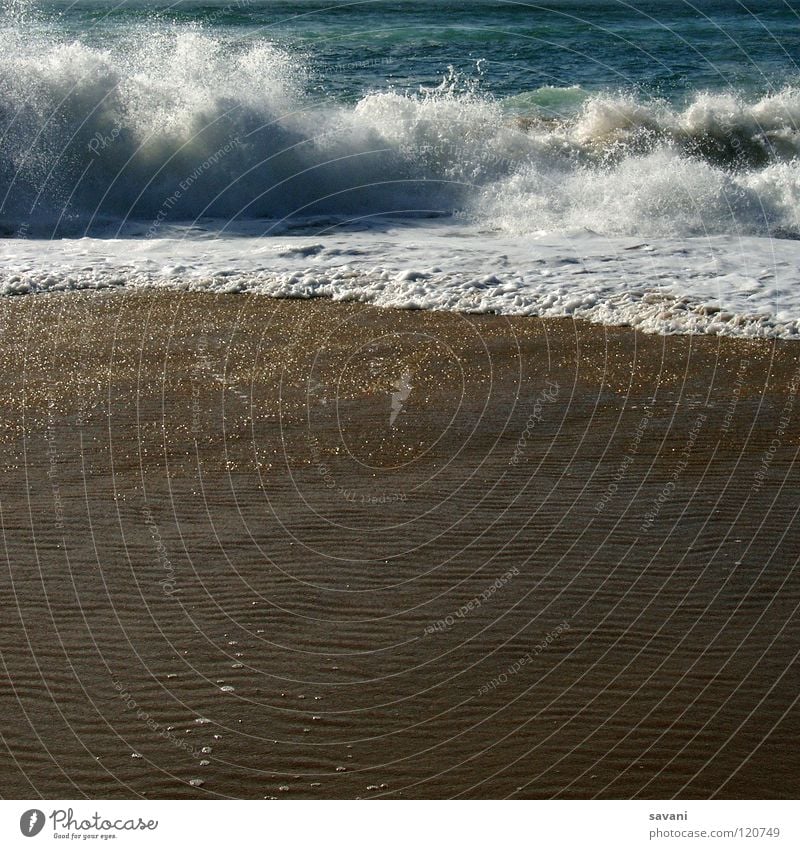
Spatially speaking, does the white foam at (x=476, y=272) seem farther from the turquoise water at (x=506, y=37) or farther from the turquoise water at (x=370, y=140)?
the turquoise water at (x=506, y=37)

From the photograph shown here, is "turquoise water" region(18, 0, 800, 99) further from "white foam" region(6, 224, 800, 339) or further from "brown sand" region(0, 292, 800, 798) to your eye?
"brown sand" region(0, 292, 800, 798)

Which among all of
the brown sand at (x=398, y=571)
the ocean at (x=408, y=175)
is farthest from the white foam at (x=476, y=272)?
the brown sand at (x=398, y=571)

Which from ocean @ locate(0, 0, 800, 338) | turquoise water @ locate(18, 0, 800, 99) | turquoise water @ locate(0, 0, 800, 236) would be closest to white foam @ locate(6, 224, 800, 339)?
ocean @ locate(0, 0, 800, 338)

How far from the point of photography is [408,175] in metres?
16.1

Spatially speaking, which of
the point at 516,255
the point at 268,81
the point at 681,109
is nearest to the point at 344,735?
the point at 516,255

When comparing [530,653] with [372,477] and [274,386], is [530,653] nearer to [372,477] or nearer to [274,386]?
[372,477]

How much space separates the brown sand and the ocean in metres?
2.10

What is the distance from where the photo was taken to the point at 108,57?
17.4 meters

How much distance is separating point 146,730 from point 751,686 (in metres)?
2.63

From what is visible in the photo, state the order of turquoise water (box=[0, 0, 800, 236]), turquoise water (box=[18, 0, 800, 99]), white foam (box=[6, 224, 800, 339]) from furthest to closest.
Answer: turquoise water (box=[18, 0, 800, 99]) → turquoise water (box=[0, 0, 800, 236]) → white foam (box=[6, 224, 800, 339])

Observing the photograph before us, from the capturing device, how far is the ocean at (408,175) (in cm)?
1117

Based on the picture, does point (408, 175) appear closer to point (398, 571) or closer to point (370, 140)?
point (370, 140)

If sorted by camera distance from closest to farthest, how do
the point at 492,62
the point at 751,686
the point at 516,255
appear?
the point at 751,686 < the point at 516,255 < the point at 492,62

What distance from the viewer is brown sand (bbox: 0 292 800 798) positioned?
4254mm
